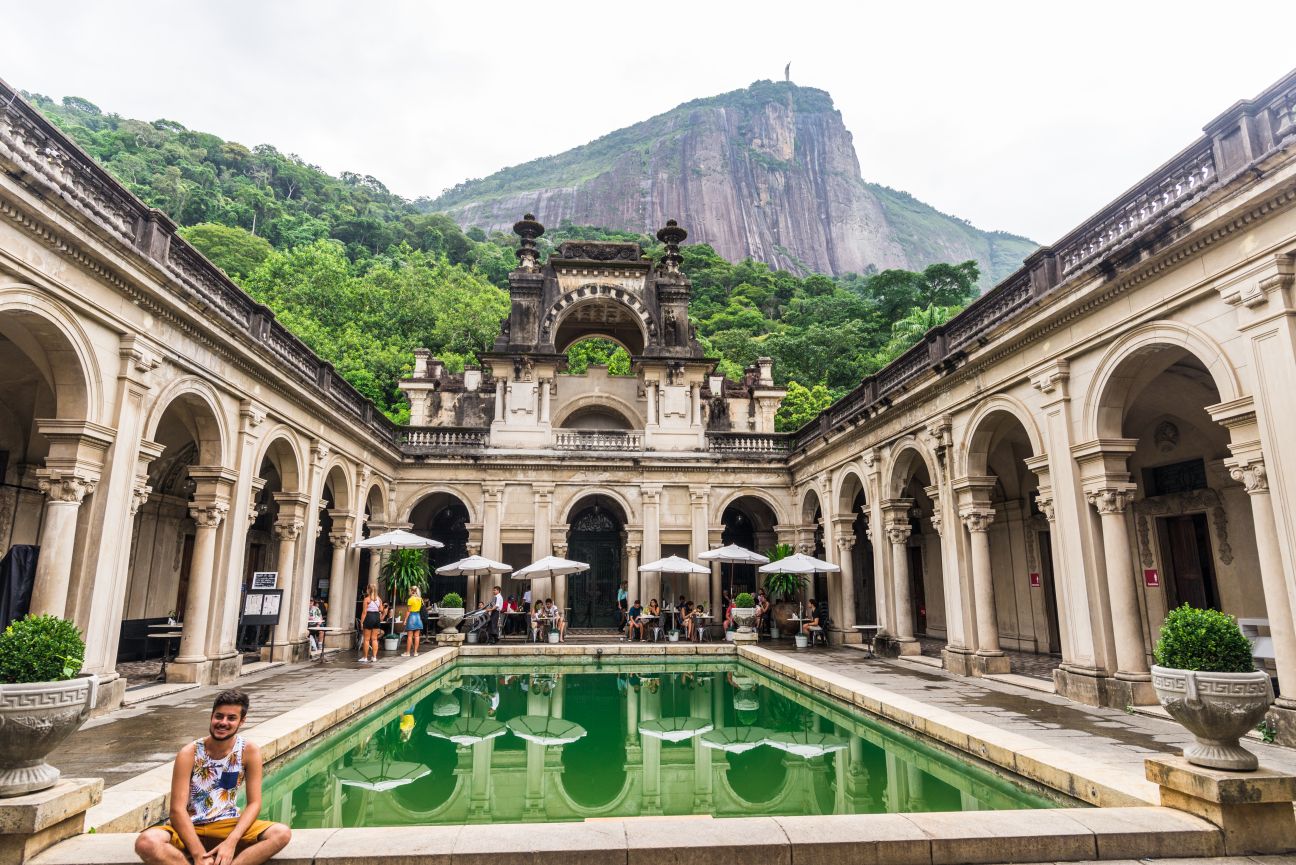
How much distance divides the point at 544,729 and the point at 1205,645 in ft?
23.4

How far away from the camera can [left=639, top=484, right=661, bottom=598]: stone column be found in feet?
70.1

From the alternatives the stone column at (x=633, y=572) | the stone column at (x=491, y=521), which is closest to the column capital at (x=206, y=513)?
the stone column at (x=491, y=521)

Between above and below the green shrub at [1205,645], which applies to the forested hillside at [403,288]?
above

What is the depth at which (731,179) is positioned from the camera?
Answer: 119 meters

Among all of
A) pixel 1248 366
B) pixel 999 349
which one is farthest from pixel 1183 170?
pixel 999 349

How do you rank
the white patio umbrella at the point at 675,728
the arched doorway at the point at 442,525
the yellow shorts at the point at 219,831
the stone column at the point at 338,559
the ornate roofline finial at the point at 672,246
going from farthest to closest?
the ornate roofline finial at the point at 672,246 < the arched doorway at the point at 442,525 < the stone column at the point at 338,559 < the white patio umbrella at the point at 675,728 < the yellow shorts at the point at 219,831

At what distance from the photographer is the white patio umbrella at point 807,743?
7807mm

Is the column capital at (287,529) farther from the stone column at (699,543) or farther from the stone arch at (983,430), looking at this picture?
the stone arch at (983,430)

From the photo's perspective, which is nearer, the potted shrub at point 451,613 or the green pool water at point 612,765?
the green pool water at point 612,765

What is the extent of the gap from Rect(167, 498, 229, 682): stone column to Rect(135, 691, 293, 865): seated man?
8.32 m

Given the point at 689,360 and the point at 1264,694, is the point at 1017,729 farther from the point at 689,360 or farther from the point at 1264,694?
the point at 689,360

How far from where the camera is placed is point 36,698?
3.97 meters

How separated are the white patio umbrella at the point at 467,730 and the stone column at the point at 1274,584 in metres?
8.31

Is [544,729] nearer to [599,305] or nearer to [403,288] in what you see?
[599,305]
